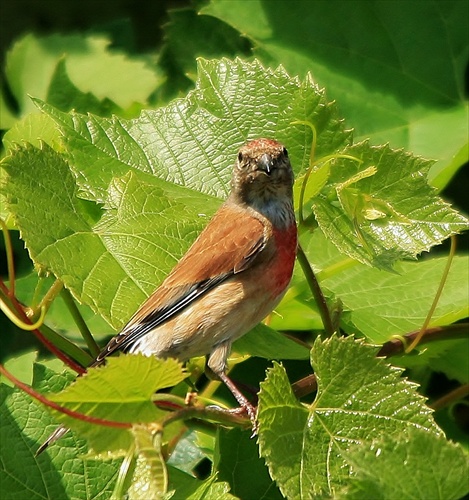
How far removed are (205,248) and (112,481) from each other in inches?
32.3

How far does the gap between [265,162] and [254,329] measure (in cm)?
52

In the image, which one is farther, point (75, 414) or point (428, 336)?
point (428, 336)

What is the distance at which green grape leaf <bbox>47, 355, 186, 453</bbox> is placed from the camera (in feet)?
6.95

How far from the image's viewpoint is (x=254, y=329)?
10.5 feet

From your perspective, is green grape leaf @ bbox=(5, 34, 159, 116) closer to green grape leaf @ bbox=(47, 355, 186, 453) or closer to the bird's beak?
the bird's beak

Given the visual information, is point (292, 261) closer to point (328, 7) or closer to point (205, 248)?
point (205, 248)

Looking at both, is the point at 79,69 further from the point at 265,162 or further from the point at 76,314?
the point at 76,314

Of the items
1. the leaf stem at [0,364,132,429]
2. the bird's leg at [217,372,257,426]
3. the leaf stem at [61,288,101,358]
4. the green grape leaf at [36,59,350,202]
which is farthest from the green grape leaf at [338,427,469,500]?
the green grape leaf at [36,59,350,202]

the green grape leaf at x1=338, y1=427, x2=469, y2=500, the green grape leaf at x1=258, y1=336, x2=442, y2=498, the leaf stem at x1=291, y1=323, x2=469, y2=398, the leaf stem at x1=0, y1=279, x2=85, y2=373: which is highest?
the leaf stem at x1=0, y1=279, x2=85, y2=373

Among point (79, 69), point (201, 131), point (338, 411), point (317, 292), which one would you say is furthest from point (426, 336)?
point (79, 69)

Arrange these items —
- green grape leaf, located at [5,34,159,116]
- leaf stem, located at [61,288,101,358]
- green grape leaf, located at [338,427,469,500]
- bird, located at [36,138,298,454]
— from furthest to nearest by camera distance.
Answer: green grape leaf, located at [5,34,159,116] → bird, located at [36,138,298,454] → leaf stem, located at [61,288,101,358] → green grape leaf, located at [338,427,469,500]

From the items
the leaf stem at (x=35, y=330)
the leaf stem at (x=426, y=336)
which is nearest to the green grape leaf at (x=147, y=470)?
the leaf stem at (x=35, y=330)

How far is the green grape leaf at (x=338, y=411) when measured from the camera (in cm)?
243

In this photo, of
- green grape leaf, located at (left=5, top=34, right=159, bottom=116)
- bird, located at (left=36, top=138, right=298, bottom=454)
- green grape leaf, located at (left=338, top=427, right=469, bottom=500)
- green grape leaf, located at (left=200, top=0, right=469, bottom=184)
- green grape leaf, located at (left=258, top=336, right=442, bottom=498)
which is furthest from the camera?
green grape leaf, located at (left=5, top=34, right=159, bottom=116)
